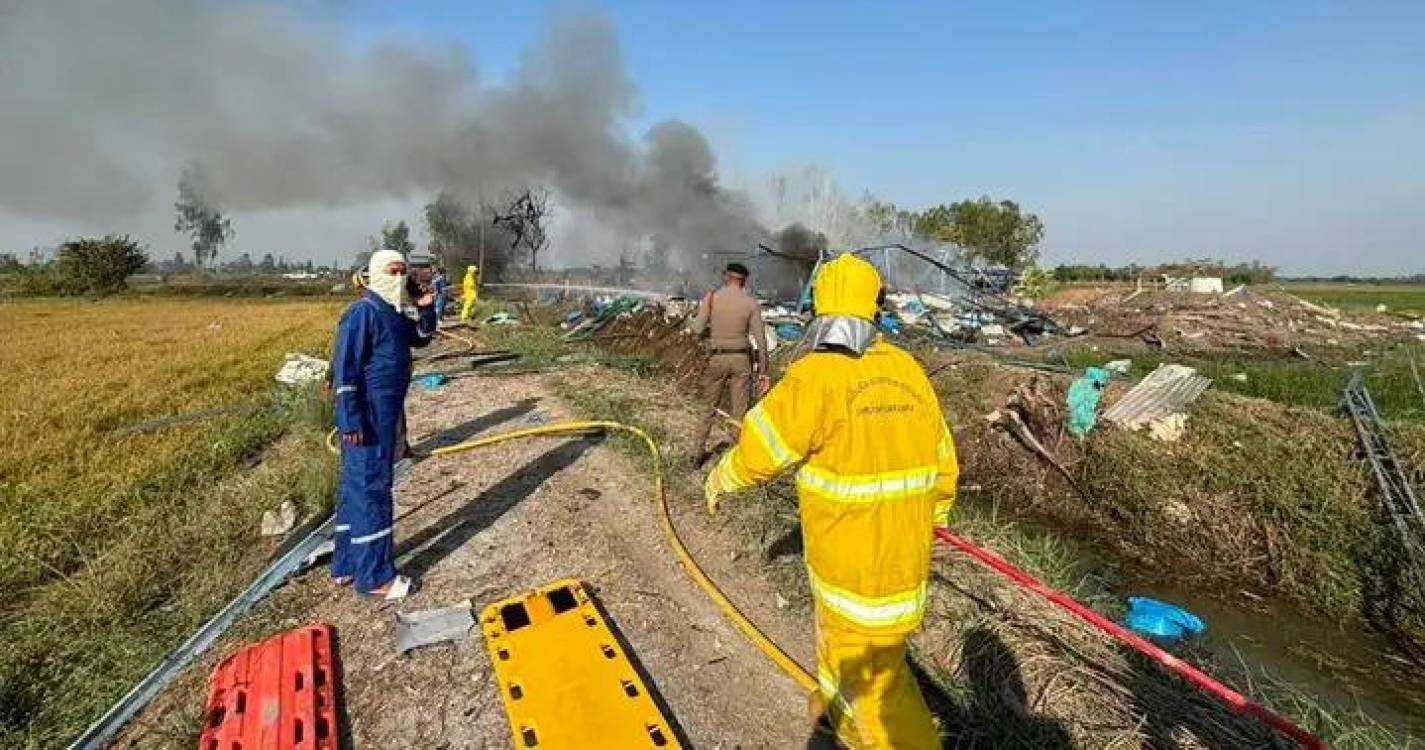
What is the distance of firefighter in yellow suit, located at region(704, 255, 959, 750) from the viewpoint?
7.36 feet

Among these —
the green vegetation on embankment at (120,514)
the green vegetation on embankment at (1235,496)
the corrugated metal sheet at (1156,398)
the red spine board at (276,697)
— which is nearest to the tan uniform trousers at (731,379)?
the green vegetation on embankment at (120,514)

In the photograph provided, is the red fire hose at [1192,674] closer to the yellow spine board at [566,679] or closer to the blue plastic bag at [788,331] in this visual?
the yellow spine board at [566,679]

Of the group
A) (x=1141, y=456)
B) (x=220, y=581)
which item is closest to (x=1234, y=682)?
(x=1141, y=456)

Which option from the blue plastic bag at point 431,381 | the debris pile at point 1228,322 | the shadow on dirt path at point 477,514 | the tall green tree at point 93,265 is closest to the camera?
the shadow on dirt path at point 477,514

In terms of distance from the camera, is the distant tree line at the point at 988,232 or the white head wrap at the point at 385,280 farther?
the distant tree line at the point at 988,232

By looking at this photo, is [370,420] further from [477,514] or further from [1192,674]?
[1192,674]

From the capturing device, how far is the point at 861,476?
2.24 metres

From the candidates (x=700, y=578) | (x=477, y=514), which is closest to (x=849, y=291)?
(x=700, y=578)

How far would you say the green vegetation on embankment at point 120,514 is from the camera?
3.55 meters

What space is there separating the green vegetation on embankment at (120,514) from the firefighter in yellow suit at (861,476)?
343 centimetres

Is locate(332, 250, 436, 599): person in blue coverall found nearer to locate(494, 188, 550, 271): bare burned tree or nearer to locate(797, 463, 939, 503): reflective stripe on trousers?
locate(797, 463, 939, 503): reflective stripe on trousers

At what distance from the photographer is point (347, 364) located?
377 centimetres

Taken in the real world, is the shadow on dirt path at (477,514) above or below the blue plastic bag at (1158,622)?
above

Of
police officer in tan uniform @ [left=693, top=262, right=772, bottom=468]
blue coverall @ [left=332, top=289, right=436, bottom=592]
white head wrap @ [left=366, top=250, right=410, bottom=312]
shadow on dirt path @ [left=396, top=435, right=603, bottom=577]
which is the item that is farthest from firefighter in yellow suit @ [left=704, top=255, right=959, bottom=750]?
police officer in tan uniform @ [left=693, top=262, right=772, bottom=468]
